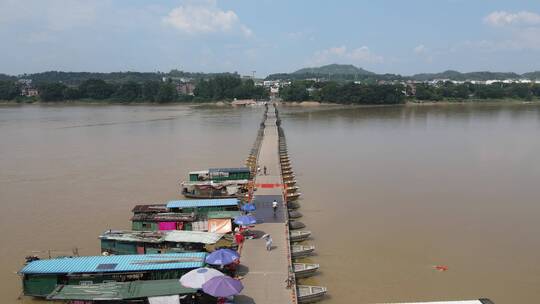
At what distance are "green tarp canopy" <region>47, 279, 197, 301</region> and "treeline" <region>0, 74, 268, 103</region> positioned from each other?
89267 mm

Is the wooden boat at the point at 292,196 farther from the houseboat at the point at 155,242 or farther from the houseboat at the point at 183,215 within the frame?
the houseboat at the point at 155,242

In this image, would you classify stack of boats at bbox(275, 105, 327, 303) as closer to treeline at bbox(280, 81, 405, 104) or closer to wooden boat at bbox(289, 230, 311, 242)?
wooden boat at bbox(289, 230, 311, 242)

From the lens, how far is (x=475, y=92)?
99.5m

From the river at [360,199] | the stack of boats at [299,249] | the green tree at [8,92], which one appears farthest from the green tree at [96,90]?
the stack of boats at [299,249]

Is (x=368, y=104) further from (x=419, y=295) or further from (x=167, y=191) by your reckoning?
(x=419, y=295)

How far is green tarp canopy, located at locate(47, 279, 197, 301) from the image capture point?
400 inches

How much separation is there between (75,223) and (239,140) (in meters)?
Result: 21.9

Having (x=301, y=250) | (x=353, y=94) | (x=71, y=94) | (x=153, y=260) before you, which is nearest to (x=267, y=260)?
(x=301, y=250)

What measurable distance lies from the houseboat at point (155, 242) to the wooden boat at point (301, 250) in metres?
1.80

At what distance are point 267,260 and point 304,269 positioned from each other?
101 centimetres

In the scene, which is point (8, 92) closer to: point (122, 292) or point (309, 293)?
point (122, 292)

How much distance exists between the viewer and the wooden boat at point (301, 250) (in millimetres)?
13648

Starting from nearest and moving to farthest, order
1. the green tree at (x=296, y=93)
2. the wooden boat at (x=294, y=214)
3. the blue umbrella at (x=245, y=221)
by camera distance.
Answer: the blue umbrella at (x=245, y=221) < the wooden boat at (x=294, y=214) < the green tree at (x=296, y=93)

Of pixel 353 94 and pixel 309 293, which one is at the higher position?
pixel 353 94
